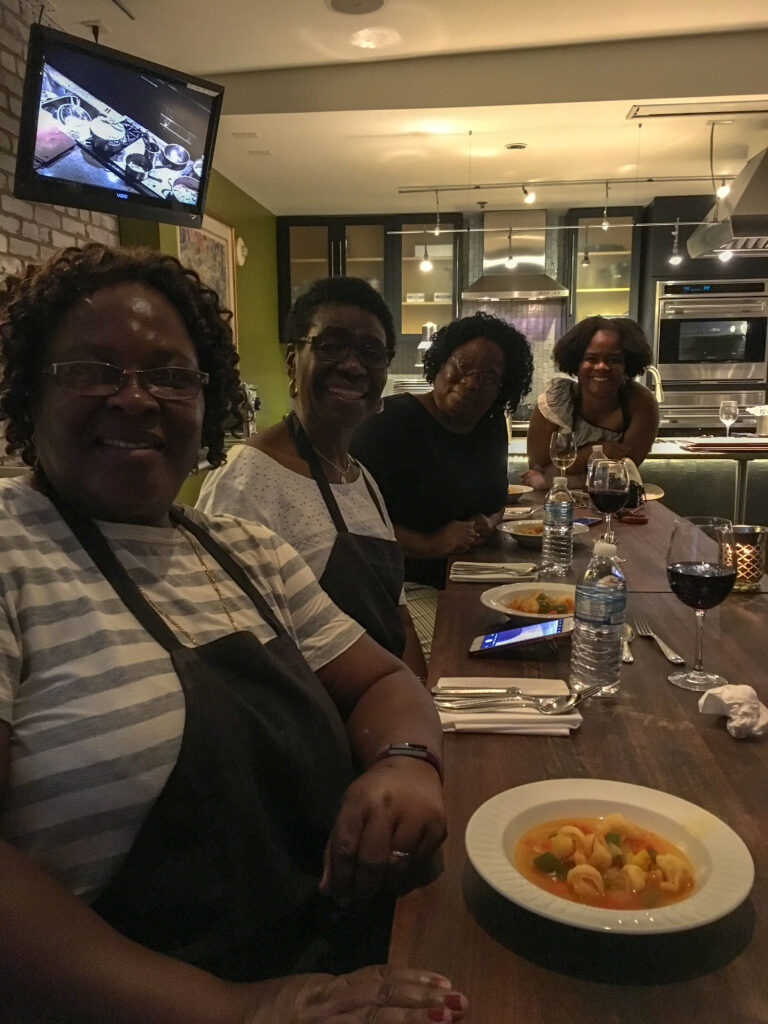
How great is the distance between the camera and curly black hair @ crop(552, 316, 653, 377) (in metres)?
3.49

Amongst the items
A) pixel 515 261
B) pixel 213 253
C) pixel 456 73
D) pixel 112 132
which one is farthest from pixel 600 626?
pixel 515 261

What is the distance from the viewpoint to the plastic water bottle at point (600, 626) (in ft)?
3.93

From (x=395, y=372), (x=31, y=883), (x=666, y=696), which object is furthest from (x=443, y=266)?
(x=31, y=883)

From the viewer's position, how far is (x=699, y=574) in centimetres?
120

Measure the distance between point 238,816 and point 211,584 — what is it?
0.98 ft

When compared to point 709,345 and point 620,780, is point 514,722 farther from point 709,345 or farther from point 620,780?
point 709,345

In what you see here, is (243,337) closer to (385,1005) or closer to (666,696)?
(666,696)

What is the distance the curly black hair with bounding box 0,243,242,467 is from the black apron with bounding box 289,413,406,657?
500 mm

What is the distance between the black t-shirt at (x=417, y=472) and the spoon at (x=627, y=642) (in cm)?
100

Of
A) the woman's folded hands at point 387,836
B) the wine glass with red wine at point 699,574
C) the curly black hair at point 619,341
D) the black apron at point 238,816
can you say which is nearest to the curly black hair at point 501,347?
the curly black hair at point 619,341

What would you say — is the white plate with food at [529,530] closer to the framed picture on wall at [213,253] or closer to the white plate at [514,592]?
the white plate at [514,592]

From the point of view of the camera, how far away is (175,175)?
355 centimetres

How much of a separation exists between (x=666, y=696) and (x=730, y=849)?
44cm

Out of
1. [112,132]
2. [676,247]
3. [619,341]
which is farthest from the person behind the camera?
[676,247]
